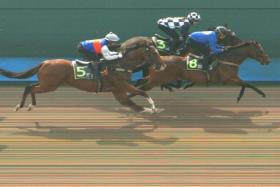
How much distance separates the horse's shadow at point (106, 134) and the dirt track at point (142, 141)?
13 millimetres

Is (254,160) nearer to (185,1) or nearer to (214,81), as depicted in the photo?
(214,81)

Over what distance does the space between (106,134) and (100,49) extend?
1.49 metres

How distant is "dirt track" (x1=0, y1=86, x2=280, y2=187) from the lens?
639cm

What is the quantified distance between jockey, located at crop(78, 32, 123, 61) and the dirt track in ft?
2.89

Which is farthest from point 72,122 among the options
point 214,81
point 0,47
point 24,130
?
point 0,47

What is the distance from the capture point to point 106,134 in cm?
806

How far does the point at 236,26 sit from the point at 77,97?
3.75 metres

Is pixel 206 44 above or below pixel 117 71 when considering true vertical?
above

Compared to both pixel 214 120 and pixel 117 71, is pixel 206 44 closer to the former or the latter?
pixel 214 120

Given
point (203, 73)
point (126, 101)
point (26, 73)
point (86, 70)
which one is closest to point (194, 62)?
point (203, 73)

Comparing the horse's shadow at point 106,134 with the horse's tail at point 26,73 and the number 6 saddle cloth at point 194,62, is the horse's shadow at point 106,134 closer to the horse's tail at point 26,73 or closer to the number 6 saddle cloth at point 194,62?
the horse's tail at point 26,73

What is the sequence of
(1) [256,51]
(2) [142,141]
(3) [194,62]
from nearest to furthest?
(2) [142,141]
(3) [194,62]
(1) [256,51]

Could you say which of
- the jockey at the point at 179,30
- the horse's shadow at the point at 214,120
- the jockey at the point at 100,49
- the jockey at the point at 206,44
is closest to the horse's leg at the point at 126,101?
the horse's shadow at the point at 214,120

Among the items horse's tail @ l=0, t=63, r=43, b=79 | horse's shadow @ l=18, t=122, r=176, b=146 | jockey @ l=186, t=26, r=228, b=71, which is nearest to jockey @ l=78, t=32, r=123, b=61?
horse's tail @ l=0, t=63, r=43, b=79
